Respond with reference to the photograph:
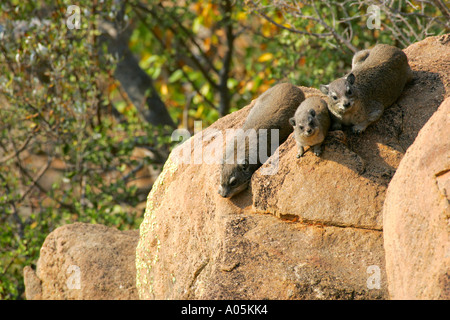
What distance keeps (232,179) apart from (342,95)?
4.13ft

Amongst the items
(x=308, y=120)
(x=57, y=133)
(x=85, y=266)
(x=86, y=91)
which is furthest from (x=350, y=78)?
(x=86, y=91)

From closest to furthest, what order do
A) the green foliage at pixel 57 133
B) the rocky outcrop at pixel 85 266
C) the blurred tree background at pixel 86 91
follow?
the rocky outcrop at pixel 85 266 → the blurred tree background at pixel 86 91 → the green foliage at pixel 57 133

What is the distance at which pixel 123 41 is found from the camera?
11.9 metres

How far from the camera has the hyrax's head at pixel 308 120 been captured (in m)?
4.73

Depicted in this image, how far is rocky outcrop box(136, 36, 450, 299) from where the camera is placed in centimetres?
429

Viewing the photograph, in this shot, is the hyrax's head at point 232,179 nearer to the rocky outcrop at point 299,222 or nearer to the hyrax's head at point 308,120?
the rocky outcrop at point 299,222

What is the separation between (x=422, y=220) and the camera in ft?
12.1

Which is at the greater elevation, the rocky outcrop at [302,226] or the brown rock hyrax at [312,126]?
the brown rock hyrax at [312,126]

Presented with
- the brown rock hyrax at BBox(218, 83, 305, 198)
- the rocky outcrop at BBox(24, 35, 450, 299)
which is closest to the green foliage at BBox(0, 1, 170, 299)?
the rocky outcrop at BBox(24, 35, 450, 299)

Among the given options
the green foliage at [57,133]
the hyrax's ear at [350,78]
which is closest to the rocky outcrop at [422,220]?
the hyrax's ear at [350,78]

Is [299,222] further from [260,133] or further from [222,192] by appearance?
[260,133]

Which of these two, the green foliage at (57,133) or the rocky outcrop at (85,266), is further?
the green foliage at (57,133)

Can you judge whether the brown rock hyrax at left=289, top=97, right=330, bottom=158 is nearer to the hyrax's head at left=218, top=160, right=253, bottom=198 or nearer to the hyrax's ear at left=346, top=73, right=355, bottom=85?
the hyrax's ear at left=346, top=73, right=355, bottom=85
